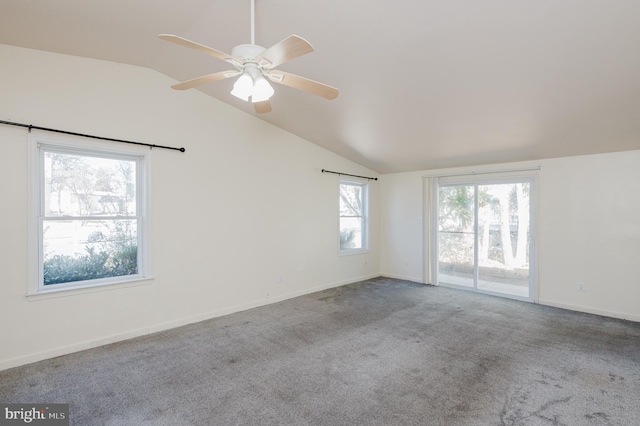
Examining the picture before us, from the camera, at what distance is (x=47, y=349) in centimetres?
304

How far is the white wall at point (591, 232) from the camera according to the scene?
4.11 meters

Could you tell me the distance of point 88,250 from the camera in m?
3.37

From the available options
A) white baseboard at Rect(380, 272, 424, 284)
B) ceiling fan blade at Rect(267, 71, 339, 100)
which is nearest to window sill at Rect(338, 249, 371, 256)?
white baseboard at Rect(380, 272, 424, 284)

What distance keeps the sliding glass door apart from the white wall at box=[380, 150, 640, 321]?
0.28 metres

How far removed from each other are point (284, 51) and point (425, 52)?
5.09 ft

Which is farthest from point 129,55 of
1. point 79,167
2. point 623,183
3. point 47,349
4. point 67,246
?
point 623,183

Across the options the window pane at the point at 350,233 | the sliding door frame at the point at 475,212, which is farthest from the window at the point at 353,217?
the sliding door frame at the point at 475,212

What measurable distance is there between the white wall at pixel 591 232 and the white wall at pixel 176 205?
134 inches

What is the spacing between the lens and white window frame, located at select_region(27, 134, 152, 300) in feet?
9.77

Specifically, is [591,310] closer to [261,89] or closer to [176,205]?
[261,89]

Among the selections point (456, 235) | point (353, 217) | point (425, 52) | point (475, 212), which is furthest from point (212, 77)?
point (456, 235)

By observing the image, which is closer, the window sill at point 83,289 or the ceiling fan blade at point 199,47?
the ceiling fan blade at point 199,47

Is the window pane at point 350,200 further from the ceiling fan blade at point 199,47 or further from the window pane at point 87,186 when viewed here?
the ceiling fan blade at point 199,47

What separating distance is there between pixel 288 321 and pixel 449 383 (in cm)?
210
